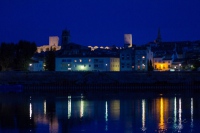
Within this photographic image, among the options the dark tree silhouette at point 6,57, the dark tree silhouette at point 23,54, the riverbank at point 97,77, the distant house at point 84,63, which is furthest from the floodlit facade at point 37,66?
the riverbank at point 97,77

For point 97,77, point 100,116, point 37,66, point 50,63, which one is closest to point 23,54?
point 50,63

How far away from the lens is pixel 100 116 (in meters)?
33.1

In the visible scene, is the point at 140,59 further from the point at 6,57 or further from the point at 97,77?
the point at 6,57

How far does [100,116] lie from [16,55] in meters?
41.7

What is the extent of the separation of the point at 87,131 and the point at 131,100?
19362mm

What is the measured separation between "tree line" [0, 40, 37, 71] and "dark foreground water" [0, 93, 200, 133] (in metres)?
26.6

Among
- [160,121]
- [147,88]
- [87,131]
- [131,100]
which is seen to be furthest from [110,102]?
[147,88]

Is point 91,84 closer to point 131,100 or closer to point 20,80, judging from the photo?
point 20,80

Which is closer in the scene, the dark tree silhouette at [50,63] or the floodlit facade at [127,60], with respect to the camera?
the dark tree silhouette at [50,63]

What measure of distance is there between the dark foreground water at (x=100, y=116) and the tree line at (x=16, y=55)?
26587 mm

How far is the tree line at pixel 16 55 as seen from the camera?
2771 inches

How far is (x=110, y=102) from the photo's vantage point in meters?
43.4

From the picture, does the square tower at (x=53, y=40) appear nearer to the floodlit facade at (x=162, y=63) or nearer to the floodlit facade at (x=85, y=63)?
the floodlit facade at (x=162, y=63)

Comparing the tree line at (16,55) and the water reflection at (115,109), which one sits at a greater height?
the tree line at (16,55)
